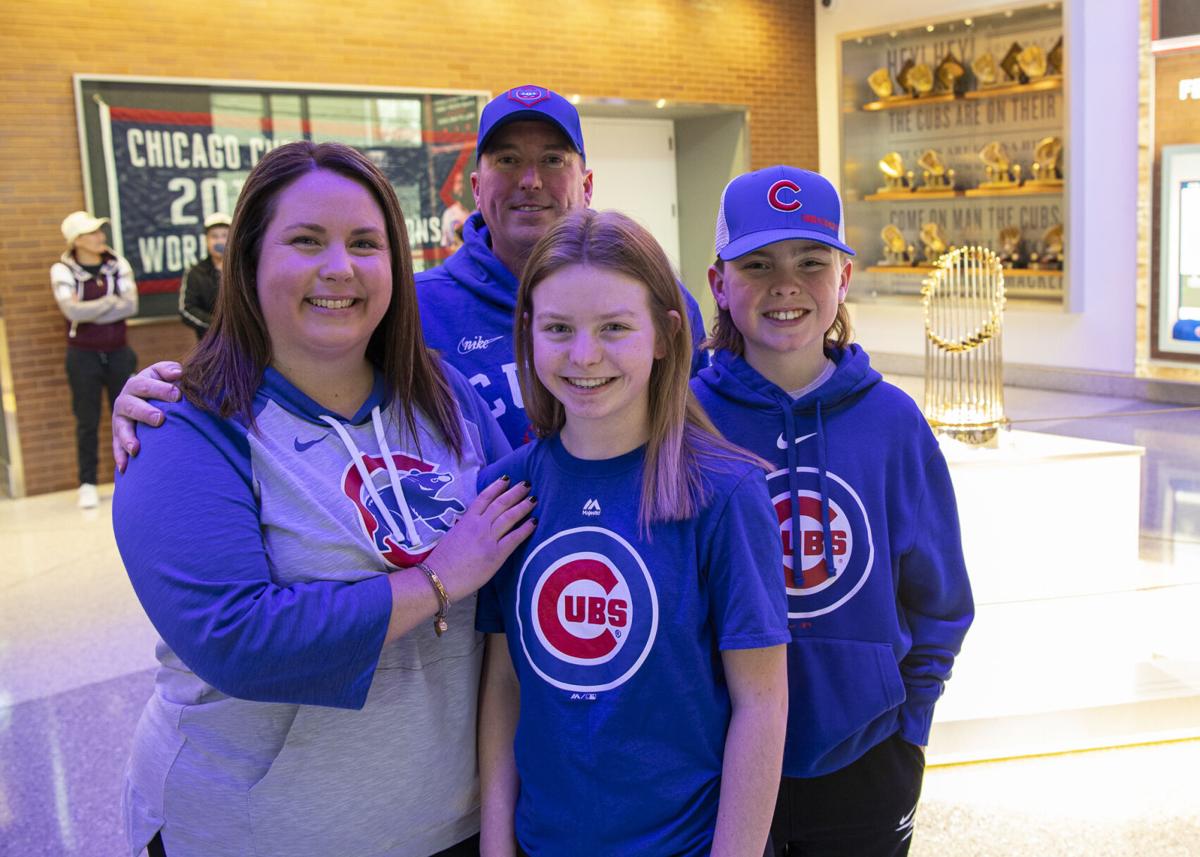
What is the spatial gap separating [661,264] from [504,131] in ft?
2.42

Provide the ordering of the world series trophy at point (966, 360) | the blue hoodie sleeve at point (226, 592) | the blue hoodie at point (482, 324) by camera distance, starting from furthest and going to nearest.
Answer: the world series trophy at point (966, 360)
the blue hoodie at point (482, 324)
the blue hoodie sleeve at point (226, 592)

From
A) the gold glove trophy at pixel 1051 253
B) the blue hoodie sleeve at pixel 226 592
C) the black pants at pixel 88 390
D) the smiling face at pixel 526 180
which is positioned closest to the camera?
the blue hoodie sleeve at pixel 226 592

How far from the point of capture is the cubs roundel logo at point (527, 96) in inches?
75.4

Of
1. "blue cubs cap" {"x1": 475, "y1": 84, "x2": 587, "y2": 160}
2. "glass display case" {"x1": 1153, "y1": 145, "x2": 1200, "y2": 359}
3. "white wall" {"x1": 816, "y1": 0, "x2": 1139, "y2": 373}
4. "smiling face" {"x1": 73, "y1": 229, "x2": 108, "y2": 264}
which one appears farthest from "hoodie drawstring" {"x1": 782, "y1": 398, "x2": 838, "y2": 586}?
"white wall" {"x1": 816, "y1": 0, "x2": 1139, "y2": 373}

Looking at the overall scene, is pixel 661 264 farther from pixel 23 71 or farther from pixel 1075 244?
pixel 1075 244

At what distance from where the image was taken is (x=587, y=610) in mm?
1303

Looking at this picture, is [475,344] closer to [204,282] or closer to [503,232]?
[503,232]

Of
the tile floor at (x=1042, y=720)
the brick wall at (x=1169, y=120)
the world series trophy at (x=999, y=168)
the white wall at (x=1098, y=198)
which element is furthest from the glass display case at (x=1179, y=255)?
the tile floor at (x=1042, y=720)

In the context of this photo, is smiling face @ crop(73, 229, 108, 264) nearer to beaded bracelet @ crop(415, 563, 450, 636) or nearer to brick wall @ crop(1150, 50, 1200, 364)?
beaded bracelet @ crop(415, 563, 450, 636)

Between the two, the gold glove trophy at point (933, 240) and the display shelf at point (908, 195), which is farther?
the gold glove trophy at point (933, 240)

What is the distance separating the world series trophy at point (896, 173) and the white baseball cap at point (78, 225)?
6762mm

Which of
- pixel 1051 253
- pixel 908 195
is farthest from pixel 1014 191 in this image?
pixel 908 195

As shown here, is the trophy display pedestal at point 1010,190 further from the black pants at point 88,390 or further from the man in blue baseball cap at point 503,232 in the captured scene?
the man in blue baseball cap at point 503,232

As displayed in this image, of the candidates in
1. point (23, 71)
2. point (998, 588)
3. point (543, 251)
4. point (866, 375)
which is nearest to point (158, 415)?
point (543, 251)
